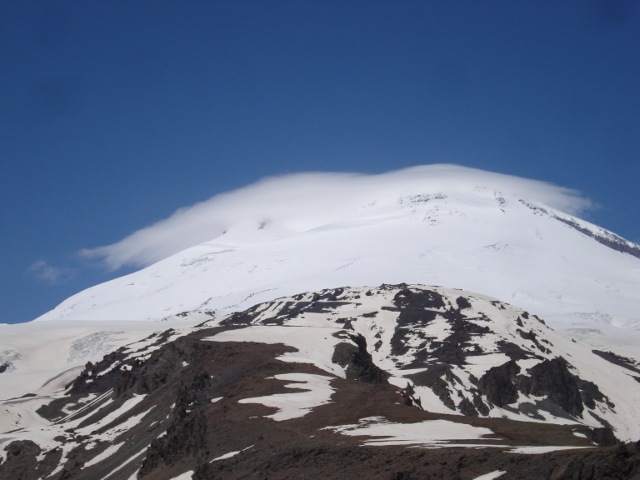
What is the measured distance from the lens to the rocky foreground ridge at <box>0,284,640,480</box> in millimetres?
32562

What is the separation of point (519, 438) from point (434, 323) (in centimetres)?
9910

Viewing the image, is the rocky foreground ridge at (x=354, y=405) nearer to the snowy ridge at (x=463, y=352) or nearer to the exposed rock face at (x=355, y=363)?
the exposed rock face at (x=355, y=363)

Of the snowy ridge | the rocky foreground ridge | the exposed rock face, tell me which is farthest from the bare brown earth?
the snowy ridge

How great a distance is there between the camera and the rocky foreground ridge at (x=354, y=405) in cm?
3256

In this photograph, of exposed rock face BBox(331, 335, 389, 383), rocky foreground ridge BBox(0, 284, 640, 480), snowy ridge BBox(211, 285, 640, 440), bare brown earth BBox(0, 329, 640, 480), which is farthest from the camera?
snowy ridge BBox(211, 285, 640, 440)

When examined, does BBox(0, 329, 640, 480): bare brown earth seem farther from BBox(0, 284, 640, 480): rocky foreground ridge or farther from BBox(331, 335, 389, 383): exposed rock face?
BBox(331, 335, 389, 383): exposed rock face

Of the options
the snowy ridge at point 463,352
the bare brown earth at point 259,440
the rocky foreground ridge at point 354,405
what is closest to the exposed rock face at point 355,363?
the rocky foreground ridge at point 354,405

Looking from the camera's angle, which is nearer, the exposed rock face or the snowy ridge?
the exposed rock face

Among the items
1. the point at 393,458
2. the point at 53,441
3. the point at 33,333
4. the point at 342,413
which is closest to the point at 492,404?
the point at 53,441

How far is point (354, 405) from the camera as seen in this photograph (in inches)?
1863

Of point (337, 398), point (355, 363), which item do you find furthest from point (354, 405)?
point (355, 363)

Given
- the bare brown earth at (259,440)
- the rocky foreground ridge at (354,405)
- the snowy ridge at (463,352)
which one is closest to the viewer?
the bare brown earth at (259,440)

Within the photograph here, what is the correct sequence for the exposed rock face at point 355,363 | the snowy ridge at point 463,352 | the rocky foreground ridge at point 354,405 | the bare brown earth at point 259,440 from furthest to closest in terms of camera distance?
the snowy ridge at point 463,352 → the exposed rock face at point 355,363 → the rocky foreground ridge at point 354,405 → the bare brown earth at point 259,440

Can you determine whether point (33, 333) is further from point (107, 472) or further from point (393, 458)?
→ point (393, 458)
